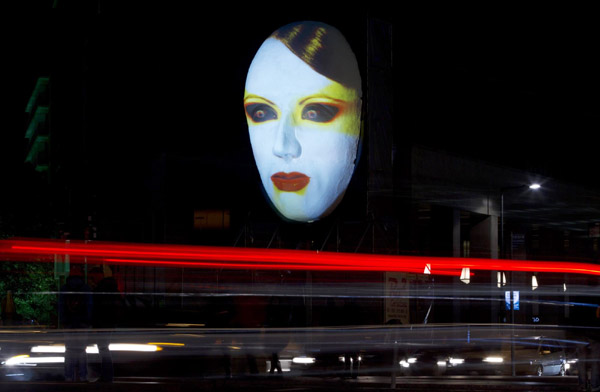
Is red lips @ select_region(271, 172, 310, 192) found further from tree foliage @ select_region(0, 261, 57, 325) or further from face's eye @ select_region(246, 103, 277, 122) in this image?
tree foliage @ select_region(0, 261, 57, 325)

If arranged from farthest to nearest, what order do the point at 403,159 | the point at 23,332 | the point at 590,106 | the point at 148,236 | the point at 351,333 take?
the point at 590,106 → the point at 148,236 → the point at 403,159 → the point at 351,333 → the point at 23,332

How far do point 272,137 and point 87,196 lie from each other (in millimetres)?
9712

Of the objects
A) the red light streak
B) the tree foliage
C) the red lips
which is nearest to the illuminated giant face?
the red lips

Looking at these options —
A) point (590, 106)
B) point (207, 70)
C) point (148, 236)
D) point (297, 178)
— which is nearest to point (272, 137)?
point (297, 178)

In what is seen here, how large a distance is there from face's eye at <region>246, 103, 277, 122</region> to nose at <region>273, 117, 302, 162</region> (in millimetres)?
539

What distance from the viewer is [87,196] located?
687 inches

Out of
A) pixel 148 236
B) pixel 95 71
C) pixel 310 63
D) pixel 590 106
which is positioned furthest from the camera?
pixel 590 106

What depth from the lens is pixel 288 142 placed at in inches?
1021

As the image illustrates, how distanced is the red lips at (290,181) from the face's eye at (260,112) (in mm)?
1925

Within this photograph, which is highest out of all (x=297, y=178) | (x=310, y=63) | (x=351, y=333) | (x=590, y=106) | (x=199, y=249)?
(x=590, y=106)

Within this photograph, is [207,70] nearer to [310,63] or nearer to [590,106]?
[310,63]

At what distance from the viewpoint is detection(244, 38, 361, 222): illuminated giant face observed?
83.7 ft

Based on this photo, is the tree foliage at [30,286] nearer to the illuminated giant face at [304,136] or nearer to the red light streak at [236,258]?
the illuminated giant face at [304,136]

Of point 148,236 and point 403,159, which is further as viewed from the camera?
point 148,236
